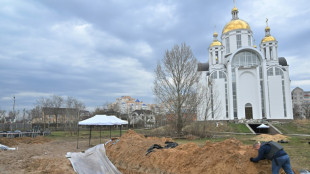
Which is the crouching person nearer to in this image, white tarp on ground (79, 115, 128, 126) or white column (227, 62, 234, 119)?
white tarp on ground (79, 115, 128, 126)

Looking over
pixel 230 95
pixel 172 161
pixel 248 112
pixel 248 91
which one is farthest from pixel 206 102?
pixel 172 161

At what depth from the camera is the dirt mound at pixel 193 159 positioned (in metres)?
6.52

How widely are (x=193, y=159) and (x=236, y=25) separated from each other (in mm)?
43132

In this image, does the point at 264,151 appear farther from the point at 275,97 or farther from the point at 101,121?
the point at 275,97

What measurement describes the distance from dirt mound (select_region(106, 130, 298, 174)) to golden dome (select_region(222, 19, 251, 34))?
41013 mm

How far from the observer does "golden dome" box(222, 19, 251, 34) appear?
146 ft

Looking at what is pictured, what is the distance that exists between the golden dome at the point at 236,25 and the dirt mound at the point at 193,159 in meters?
41.0

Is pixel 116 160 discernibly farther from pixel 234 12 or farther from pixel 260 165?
pixel 234 12

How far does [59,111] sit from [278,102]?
49074mm

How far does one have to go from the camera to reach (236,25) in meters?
Answer: 44.9

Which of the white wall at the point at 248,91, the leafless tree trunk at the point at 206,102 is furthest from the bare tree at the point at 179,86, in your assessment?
the white wall at the point at 248,91

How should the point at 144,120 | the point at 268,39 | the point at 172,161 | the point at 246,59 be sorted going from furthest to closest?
the point at 144,120
the point at 268,39
the point at 246,59
the point at 172,161

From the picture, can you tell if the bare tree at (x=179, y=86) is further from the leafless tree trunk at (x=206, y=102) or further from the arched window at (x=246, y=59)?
the arched window at (x=246, y=59)

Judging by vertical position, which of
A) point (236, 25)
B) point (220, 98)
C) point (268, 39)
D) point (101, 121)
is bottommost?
point (101, 121)
